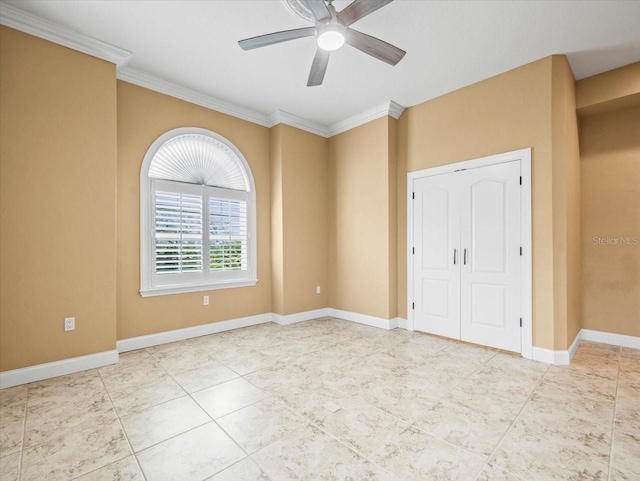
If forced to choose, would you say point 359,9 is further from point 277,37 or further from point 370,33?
point 370,33

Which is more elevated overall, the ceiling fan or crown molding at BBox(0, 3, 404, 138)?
crown molding at BBox(0, 3, 404, 138)

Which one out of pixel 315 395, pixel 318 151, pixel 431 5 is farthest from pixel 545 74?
pixel 315 395

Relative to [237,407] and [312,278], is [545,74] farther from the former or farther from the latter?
[237,407]

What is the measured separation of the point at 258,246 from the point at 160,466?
333cm

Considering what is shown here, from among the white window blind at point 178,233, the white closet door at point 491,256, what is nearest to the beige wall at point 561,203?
the white closet door at point 491,256

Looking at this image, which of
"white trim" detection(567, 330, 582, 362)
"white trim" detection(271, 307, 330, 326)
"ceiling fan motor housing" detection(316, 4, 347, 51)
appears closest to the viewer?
"ceiling fan motor housing" detection(316, 4, 347, 51)

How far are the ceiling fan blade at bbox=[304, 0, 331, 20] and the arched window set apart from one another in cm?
250

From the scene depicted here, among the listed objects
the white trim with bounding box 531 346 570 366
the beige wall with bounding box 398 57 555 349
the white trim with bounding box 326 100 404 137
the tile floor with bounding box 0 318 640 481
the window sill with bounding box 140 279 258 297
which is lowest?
the tile floor with bounding box 0 318 640 481

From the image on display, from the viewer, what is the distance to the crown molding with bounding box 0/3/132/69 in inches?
105

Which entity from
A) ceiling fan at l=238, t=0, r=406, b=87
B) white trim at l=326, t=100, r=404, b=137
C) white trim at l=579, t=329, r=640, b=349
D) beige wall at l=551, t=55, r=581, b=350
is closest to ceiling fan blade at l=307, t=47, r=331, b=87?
ceiling fan at l=238, t=0, r=406, b=87

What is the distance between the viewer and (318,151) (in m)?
5.32

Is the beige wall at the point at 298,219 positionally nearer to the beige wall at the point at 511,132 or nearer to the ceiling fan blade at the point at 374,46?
the beige wall at the point at 511,132

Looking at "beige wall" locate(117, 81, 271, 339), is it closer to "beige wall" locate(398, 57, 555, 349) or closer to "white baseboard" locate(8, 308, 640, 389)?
"white baseboard" locate(8, 308, 640, 389)

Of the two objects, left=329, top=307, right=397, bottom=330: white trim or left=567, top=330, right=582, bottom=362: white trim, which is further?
left=329, top=307, right=397, bottom=330: white trim
